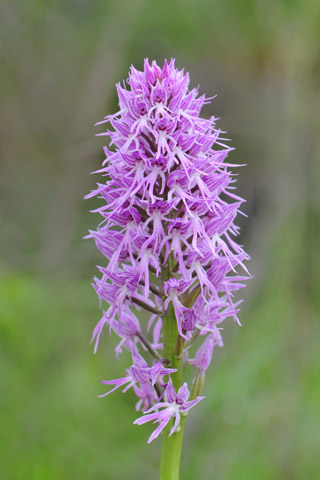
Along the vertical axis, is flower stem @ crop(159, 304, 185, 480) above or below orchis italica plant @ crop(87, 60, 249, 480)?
below

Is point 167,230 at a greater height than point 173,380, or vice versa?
point 167,230

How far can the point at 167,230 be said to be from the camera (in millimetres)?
1735

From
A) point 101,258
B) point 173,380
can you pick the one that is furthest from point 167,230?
point 101,258

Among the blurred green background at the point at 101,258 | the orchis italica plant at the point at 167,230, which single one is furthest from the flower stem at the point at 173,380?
the blurred green background at the point at 101,258

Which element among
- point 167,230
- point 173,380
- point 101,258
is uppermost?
point 101,258

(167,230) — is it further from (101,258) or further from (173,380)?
(101,258)

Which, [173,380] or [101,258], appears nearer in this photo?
[173,380]

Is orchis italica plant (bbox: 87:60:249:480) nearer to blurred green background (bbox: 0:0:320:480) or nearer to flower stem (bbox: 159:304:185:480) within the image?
flower stem (bbox: 159:304:185:480)

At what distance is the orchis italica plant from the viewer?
170 centimetres

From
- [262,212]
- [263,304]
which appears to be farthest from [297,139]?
[263,304]

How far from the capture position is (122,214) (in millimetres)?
1744

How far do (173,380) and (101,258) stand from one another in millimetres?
3401

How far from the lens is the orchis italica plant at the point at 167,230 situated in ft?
5.56

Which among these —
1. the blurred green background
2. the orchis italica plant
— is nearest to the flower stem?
the orchis italica plant
